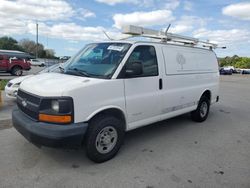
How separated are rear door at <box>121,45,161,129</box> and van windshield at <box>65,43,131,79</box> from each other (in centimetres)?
22

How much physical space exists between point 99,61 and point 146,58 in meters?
0.93

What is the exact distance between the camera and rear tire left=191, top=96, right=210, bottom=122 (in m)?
6.54

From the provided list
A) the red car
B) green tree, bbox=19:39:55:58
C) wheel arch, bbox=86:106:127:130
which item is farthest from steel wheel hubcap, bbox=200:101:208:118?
green tree, bbox=19:39:55:58

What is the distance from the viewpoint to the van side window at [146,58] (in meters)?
4.38

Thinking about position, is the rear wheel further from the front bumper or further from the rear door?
the front bumper

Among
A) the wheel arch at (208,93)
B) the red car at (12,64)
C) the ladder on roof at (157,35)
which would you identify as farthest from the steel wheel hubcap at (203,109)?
the red car at (12,64)

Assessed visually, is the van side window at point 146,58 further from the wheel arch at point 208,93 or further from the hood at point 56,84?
the wheel arch at point 208,93

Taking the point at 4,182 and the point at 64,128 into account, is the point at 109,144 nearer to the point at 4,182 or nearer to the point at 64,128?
the point at 64,128

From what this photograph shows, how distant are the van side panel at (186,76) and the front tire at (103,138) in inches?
53.9

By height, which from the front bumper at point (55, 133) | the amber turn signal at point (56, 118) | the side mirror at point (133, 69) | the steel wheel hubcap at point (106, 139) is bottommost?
the steel wheel hubcap at point (106, 139)

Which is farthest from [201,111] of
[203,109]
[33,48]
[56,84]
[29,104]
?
[33,48]

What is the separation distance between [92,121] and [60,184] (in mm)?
992

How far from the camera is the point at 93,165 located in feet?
12.7

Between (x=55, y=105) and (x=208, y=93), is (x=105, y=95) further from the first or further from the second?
(x=208, y=93)
